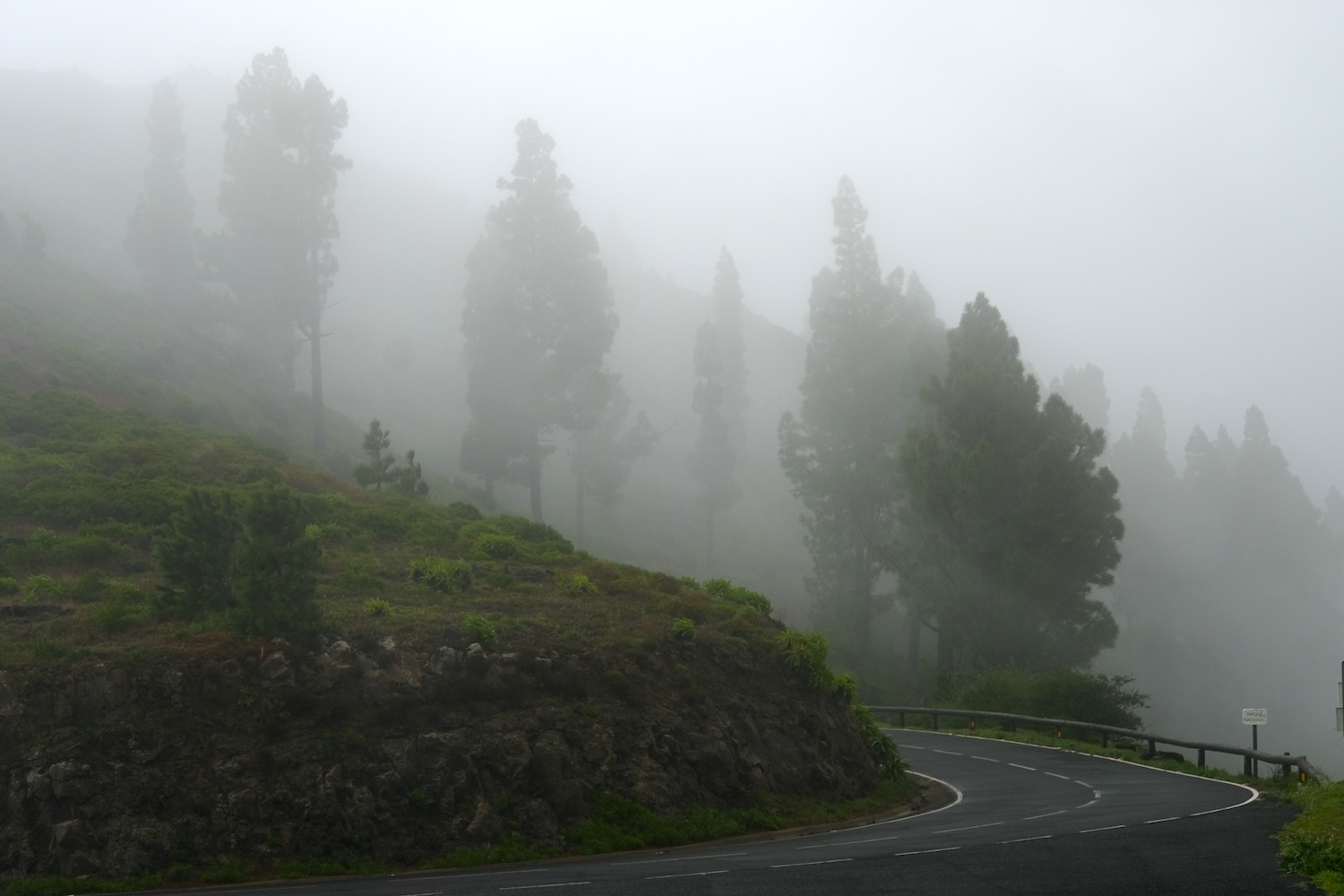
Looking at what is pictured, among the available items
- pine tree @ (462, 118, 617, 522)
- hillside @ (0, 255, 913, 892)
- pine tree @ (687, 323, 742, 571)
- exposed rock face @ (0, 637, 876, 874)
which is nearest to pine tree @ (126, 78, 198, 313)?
pine tree @ (462, 118, 617, 522)

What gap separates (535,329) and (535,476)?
20.4 feet

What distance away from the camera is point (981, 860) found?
12.7 metres

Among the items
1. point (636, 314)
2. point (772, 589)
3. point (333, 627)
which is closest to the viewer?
point (333, 627)

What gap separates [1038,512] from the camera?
38125mm

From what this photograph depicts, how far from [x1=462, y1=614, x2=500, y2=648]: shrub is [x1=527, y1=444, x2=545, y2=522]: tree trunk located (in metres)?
27.2

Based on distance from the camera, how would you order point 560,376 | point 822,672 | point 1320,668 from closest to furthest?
point 822,672 → point 560,376 → point 1320,668

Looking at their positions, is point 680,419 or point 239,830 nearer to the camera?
point 239,830

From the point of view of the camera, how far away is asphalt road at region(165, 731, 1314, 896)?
11.2 m

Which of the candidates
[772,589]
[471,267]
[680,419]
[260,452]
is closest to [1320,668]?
[772,589]

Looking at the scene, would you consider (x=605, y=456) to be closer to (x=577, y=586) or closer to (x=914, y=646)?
(x=914, y=646)

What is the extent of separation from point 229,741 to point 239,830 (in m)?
1.34

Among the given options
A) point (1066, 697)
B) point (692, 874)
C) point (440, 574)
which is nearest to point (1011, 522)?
point (1066, 697)

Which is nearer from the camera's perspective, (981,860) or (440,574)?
(981,860)

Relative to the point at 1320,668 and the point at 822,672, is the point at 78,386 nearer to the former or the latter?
the point at 822,672
